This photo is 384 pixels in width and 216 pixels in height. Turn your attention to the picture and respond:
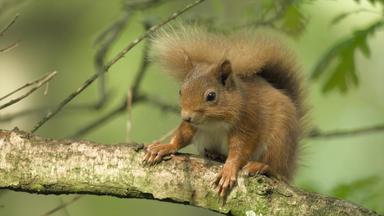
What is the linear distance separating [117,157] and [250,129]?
88cm

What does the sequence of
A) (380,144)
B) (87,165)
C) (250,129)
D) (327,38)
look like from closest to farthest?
(87,165), (250,129), (327,38), (380,144)

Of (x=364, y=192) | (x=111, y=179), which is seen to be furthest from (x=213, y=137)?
(x=364, y=192)

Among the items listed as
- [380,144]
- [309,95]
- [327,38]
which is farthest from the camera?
[380,144]

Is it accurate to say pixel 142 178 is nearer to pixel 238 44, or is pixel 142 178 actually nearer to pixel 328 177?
pixel 238 44

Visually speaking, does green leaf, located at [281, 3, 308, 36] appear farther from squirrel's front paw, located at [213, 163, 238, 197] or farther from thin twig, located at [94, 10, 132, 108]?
squirrel's front paw, located at [213, 163, 238, 197]

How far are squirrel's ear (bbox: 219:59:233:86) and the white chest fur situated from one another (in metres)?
0.20

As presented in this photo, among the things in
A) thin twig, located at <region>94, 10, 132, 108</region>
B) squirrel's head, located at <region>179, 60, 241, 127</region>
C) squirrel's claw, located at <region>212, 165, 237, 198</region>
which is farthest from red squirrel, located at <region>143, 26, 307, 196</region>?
thin twig, located at <region>94, 10, 132, 108</region>

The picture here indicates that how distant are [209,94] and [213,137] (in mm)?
235

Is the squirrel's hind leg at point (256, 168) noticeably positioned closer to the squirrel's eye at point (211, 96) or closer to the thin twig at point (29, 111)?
the squirrel's eye at point (211, 96)

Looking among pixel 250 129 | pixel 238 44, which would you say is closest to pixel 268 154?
pixel 250 129

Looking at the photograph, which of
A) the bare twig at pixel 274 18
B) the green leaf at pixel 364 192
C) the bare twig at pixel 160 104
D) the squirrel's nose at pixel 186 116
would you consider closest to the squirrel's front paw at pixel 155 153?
the squirrel's nose at pixel 186 116

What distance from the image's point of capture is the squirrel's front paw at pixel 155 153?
304 centimetres

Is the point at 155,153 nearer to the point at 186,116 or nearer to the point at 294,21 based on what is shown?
the point at 186,116

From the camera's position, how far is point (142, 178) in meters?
3.00
